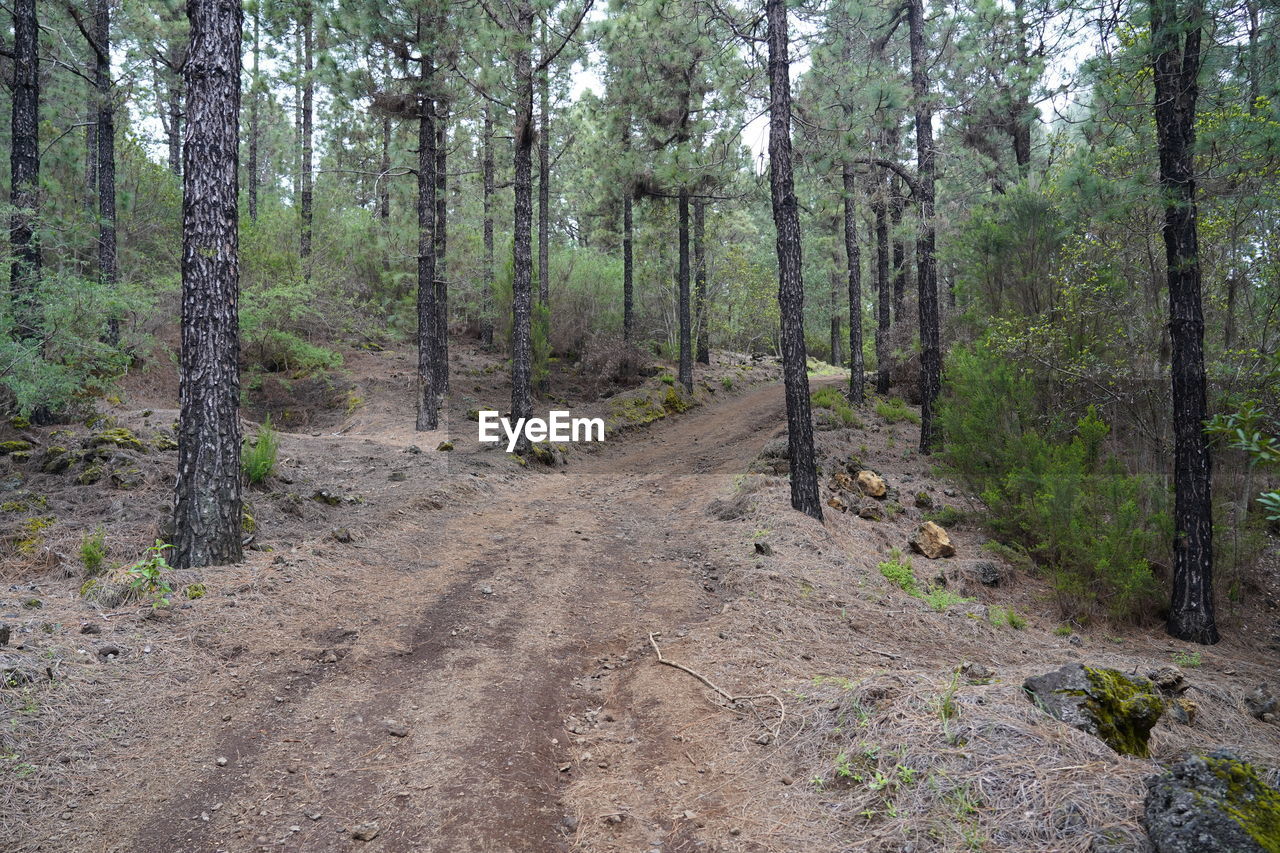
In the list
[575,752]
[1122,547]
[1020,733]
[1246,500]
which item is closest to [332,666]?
[575,752]

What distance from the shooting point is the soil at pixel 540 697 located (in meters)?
3.30

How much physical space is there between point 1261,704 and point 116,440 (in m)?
12.5

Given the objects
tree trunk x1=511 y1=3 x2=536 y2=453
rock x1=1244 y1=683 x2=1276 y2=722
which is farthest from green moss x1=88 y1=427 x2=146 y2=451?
rock x1=1244 y1=683 x2=1276 y2=722

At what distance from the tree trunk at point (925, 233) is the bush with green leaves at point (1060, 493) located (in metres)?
3.04

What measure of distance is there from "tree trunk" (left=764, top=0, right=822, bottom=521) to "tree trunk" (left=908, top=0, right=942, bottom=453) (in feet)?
18.5

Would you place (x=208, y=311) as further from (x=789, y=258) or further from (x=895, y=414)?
(x=895, y=414)

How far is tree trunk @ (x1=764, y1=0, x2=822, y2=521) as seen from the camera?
9258 millimetres

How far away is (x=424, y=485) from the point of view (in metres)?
10.4

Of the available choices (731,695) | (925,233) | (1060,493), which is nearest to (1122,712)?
(731,695)

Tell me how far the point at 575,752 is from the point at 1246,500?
8.88 meters

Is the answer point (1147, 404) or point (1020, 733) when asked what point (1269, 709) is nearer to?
point (1020, 733)

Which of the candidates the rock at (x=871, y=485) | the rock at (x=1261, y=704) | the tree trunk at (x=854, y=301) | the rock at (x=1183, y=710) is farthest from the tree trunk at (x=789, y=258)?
the tree trunk at (x=854, y=301)

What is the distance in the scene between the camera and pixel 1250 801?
8.70 feet

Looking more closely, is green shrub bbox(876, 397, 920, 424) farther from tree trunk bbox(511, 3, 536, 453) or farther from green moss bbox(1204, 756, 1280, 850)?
green moss bbox(1204, 756, 1280, 850)
